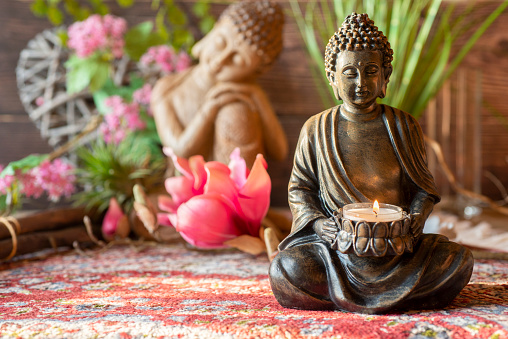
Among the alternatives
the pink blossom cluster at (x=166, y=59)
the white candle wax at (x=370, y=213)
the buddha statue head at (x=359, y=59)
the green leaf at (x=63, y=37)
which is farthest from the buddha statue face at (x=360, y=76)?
the green leaf at (x=63, y=37)

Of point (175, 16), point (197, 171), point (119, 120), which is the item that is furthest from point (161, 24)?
point (197, 171)

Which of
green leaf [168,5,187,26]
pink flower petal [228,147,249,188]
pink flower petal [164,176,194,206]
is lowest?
pink flower petal [164,176,194,206]

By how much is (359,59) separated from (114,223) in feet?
2.16

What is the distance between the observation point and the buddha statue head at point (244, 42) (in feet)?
3.48

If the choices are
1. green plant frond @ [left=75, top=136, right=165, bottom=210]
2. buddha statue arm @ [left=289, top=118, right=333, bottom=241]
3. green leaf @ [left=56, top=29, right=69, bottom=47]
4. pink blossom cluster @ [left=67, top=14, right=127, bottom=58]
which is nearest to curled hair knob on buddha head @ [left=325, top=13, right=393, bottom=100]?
buddha statue arm @ [left=289, top=118, right=333, bottom=241]

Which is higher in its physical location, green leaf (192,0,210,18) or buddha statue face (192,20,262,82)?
green leaf (192,0,210,18)

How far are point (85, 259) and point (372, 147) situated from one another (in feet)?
1.93

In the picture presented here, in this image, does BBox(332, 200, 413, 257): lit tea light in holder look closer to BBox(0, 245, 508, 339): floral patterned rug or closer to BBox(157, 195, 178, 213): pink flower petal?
BBox(0, 245, 508, 339): floral patterned rug

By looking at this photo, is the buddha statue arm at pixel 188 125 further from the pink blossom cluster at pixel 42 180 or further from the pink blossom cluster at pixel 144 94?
the pink blossom cluster at pixel 42 180

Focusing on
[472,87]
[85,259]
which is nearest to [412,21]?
[472,87]

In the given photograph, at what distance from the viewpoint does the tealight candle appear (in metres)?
0.60

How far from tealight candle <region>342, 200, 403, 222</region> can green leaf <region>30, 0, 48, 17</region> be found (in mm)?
1056

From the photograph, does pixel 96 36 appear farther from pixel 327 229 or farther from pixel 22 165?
pixel 327 229

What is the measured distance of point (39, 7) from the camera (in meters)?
1.33
